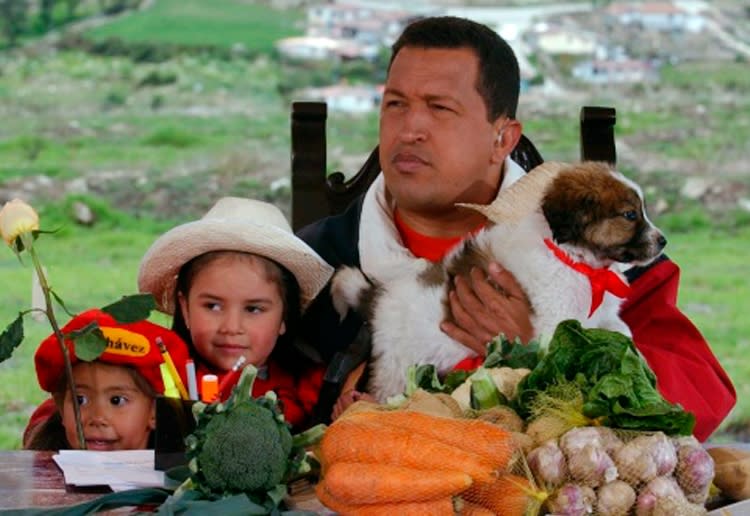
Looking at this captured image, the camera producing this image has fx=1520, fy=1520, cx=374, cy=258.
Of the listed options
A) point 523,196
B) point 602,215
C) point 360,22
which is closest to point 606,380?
point 602,215

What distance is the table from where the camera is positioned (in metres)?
1.82

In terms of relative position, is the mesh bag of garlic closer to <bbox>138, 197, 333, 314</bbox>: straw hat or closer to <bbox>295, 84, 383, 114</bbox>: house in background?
<bbox>138, 197, 333, 314</bbox>: straw hat

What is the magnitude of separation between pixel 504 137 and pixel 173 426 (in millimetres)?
1180

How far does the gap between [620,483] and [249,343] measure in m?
1.15

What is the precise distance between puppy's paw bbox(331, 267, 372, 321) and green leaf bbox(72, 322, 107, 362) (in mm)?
688

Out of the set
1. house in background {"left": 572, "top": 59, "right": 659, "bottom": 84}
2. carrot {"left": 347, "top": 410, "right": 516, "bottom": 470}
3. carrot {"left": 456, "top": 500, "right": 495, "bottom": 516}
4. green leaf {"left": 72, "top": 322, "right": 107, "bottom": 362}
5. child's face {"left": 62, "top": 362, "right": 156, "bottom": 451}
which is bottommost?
child's face {"left": 62, "top": 362, "right": 156, "bottom": 451}

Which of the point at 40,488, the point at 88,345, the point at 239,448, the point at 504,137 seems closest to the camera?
the point at 239,448

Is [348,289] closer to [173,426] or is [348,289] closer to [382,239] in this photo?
[382,239]

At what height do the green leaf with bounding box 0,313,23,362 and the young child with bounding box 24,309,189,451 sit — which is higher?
the green leaf with bounding box 0,313,23,362

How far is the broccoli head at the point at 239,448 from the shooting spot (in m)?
1.69

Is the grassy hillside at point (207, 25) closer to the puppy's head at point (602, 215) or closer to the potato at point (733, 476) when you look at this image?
the puppy's head at point (602, 215)

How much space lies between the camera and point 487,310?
2658mm

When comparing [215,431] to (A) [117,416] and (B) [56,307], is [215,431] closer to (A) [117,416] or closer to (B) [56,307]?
(A) [117,416]

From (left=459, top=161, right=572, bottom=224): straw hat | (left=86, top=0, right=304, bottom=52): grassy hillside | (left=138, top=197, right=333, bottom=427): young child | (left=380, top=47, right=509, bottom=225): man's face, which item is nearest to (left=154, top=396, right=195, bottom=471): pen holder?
(left=138, top=197, right=333, bottom=427): young child
